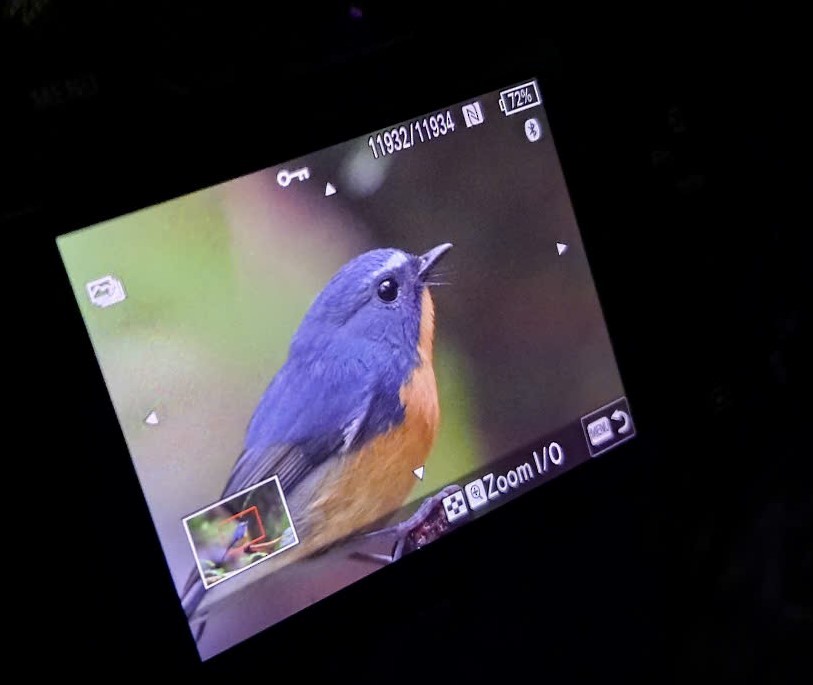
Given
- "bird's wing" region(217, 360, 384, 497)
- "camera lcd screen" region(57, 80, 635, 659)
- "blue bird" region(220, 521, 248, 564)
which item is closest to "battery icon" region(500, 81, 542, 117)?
"camera lcd screen" region(57, 80, 635, 659)

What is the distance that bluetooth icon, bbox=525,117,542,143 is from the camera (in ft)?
3.18

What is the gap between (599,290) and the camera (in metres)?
1.02

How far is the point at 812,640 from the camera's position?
3.24ft

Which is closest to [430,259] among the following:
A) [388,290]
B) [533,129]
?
[388,290]

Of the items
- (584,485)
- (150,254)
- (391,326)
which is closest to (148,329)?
(150,254)

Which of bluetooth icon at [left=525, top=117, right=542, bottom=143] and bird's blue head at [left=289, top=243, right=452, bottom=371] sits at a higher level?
bluetooth icon at [left=525, top=117, right=542, bottom=143]

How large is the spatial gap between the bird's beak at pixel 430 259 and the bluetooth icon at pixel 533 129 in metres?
0.12

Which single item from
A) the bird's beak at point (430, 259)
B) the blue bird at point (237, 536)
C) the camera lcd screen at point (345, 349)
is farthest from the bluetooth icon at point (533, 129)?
the blue bird at point (237, 536)

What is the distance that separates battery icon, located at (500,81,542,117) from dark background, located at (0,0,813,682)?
0.02m

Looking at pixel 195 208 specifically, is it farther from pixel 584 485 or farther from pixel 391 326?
pixel 584 485

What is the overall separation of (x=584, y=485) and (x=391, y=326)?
9.6 inches

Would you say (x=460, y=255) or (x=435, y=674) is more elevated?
(x=460, y=255)

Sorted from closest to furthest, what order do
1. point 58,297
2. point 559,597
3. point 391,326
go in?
point 58,297 → point 391,326 → point 559,597

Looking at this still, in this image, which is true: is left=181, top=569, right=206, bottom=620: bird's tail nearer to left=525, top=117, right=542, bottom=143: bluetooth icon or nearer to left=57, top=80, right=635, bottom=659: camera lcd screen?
left=57, top=80, right=635, bottom=659: camera lcd screen
